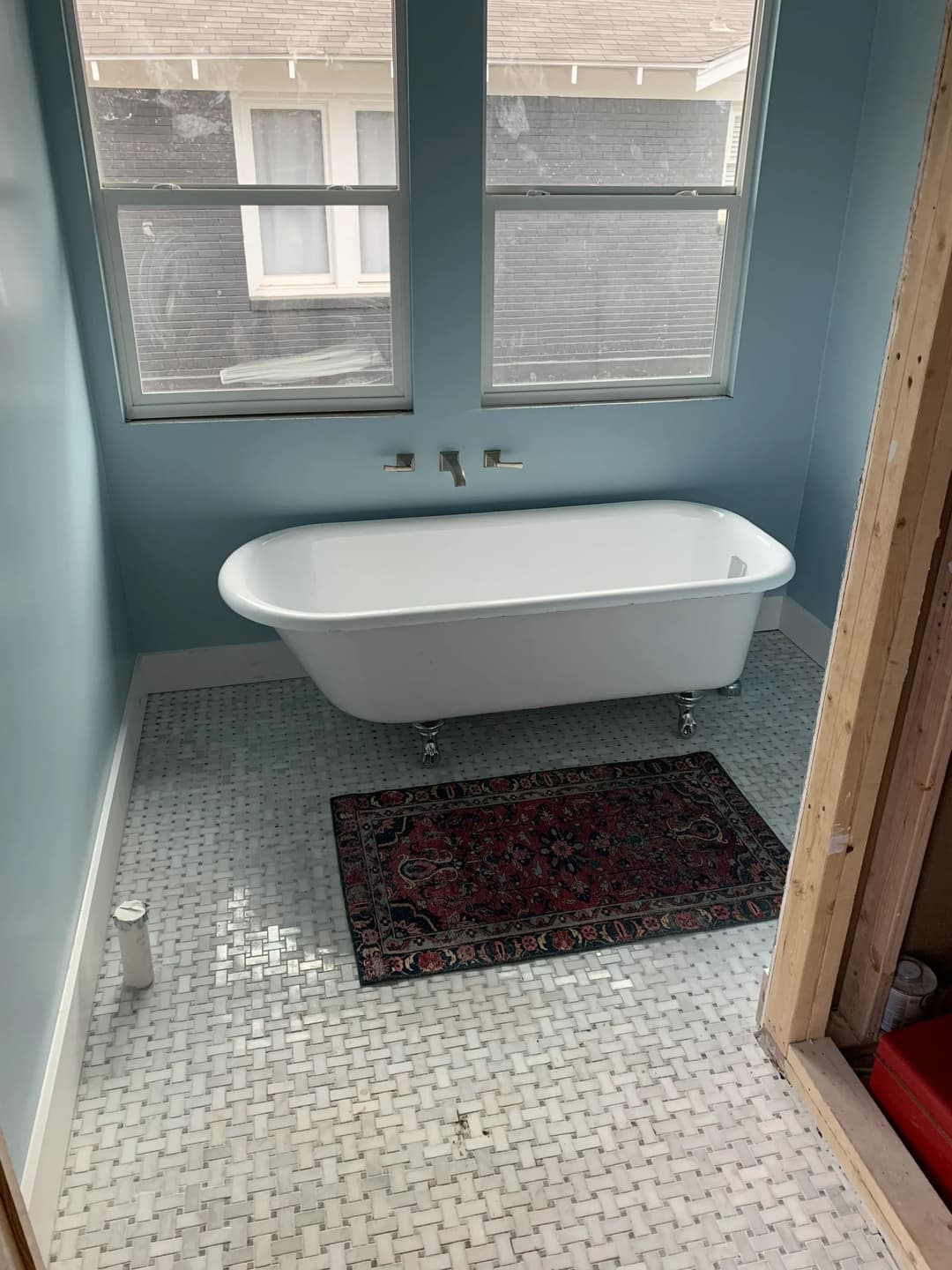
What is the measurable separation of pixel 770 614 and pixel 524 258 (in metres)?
1.78

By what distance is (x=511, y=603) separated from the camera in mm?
2912

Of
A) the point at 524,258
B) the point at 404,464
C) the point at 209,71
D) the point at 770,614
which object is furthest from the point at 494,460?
the point at 209,71

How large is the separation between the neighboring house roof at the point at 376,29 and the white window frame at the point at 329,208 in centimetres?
13

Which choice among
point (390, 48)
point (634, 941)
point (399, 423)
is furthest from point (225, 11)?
point (634, 941)

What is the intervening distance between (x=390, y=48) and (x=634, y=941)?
279cm

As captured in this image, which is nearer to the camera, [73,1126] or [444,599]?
[73,1126]

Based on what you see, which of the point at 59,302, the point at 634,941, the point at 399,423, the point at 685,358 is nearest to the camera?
the point at 634,941

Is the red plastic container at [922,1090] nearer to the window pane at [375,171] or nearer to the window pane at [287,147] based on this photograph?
the window pane at [375,171]

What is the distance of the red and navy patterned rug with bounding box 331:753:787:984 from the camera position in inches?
99.7

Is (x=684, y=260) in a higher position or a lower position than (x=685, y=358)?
higher

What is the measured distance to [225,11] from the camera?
295 centimetres

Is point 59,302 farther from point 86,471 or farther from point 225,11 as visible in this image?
point 225,11

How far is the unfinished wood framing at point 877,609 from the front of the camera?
1.49 metres

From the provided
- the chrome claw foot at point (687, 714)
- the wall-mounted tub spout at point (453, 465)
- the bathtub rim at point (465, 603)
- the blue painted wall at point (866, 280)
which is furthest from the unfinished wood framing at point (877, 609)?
the wall-mounted tub spout at point (453, 465)
